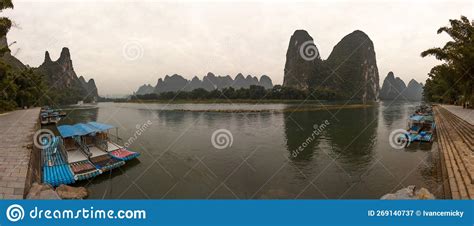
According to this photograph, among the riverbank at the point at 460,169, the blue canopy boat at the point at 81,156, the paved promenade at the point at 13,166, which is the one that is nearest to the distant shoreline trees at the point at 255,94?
the blue canopy boat at the point at 81,156

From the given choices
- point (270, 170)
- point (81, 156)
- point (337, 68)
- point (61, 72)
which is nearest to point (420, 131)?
point (270, 170)

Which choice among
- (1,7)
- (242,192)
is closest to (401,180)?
(242,192)

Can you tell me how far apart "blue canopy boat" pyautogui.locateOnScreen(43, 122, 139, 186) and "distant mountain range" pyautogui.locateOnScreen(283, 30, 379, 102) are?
114 meters

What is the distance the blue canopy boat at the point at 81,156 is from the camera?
43.9 feet

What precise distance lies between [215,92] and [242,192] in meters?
86.2

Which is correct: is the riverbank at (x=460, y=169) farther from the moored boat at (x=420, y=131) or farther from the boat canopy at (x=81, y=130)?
the boat canopy at (x=81, y=130)

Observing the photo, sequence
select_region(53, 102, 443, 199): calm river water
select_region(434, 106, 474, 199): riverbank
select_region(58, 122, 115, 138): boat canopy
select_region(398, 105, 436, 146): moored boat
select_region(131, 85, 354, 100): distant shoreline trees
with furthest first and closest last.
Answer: select_region(131, 85, 354, 100): distant shoreline trees < select_region(398, 105, 436, 146): moored boat < select_region(58, 122, 115, 138): boat canopy < select_region(53, 102, 443, 199): calm river water < select_region(434, 106, 474, 199): riverbank

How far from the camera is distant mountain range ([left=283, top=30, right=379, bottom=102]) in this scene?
13612 centimetres

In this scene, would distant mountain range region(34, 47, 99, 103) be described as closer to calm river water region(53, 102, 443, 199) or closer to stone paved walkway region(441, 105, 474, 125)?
calm river water region(53, 102, 443, 199)

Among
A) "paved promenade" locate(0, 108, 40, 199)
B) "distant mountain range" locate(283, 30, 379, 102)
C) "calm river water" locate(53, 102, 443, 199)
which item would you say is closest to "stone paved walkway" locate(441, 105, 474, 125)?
"calm river water" locate(53, 102, 443, 199)

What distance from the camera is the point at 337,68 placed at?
14450 centimetres

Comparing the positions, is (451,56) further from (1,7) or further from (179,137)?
(1,7)

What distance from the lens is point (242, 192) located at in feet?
41.9

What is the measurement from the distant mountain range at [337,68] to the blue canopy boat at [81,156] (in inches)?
4491
